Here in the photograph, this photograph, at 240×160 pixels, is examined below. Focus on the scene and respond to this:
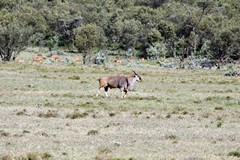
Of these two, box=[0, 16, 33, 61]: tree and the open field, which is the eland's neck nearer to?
the open field

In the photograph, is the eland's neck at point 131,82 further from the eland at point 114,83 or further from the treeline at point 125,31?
the treeline at point 125,31

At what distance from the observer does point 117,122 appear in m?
21.0

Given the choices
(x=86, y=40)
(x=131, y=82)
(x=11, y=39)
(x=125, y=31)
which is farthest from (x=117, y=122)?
(x=125, y=31)

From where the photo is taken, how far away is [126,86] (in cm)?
3173

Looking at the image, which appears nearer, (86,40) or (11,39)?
(11,39)

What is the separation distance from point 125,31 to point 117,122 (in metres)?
74.5

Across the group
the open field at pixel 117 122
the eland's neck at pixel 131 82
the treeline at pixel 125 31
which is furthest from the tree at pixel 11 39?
the eland's neck at pixel 131 82

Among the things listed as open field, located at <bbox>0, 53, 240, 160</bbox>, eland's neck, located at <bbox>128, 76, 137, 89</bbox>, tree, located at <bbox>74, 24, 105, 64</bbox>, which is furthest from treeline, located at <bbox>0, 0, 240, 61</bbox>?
eland's neck, located at <bbox>128, 76, 137, 89</bbox>

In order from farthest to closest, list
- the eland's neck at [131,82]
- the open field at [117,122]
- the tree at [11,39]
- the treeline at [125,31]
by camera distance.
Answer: the treeline at [125,31]
the tree at [11,39]
the eland's neck at [131,82]
the open field at [117,122]

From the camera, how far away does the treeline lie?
6919 cm

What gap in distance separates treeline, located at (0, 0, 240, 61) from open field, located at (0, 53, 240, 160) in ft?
104

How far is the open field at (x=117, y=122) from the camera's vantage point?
15156 millimetres

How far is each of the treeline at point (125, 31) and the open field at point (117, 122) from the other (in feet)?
104

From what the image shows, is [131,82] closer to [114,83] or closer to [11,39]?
[114,83]
